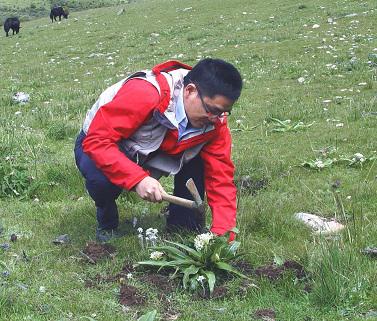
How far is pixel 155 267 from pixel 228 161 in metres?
1.26

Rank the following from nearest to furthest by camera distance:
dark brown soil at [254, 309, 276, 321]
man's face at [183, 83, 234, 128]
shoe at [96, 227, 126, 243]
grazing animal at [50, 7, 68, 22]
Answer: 1. dark brown soil at [254, 309, 276, 321]
2. man's face at [183, 83, 234, 128]
3. shoe at [96, 227, 126, 243]
4. grazing animal at [50, 7, 68, 22]

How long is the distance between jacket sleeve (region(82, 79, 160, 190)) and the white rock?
5.61ft

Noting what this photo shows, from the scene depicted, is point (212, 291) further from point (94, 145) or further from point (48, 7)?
point (48, 7)

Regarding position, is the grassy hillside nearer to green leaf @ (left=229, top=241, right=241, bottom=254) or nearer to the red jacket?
the red jacket

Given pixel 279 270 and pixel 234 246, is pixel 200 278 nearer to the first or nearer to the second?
pixel 234 246

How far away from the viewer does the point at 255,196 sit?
7.11 metres

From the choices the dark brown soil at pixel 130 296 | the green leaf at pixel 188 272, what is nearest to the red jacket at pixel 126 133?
the green leaf at pixel 188 272

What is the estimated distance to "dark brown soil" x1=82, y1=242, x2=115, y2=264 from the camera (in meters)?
5.46

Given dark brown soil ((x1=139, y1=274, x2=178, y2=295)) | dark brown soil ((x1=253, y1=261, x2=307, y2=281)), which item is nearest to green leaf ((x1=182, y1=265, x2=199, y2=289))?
dark brown soil ((x1=139, y1=274, x2=178, y2=295))

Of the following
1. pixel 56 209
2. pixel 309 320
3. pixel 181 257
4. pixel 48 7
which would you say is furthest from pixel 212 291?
pixel 48 7

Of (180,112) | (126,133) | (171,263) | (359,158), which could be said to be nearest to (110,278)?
(171,263)

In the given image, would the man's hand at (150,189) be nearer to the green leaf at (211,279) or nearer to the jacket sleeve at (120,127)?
the jacket sleeve at (120,127)

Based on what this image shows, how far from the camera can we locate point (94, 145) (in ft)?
17.1

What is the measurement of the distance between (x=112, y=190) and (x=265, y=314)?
1.98 meters
